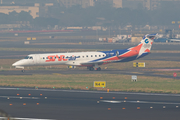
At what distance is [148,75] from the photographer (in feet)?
209

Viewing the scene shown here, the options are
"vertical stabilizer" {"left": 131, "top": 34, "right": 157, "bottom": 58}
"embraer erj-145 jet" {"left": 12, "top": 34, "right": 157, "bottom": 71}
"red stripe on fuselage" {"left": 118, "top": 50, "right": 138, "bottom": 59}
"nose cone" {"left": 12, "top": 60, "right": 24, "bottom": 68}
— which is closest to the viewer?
"nose cone" {"left": 12, "top": 60, "right": 24, "bottom": 68}

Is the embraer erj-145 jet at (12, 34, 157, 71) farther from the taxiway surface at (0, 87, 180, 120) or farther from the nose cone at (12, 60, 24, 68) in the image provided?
the taxiway surface at (0, 87, 180, 120)

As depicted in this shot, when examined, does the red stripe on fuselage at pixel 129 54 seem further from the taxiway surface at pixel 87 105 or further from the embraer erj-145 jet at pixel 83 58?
the taxiway surface at pixel 87 105

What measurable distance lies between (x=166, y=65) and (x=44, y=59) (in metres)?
26.5

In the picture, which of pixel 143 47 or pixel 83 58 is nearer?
pixel 83 58

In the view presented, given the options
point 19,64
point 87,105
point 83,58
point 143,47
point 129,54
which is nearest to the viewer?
point 87,105

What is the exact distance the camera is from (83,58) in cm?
7338

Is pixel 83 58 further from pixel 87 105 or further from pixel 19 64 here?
pixel 87 105

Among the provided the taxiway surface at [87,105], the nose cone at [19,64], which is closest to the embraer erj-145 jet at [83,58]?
the nose cone at [19,64]

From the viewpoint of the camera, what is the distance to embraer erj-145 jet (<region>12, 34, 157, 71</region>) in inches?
2835

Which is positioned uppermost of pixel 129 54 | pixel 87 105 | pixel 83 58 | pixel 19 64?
pixel 129 54

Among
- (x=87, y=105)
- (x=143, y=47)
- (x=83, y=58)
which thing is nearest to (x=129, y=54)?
(x=143, y=47)

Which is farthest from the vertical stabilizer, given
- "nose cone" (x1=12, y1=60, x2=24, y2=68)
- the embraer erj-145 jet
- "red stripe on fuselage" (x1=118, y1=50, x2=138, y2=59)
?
"nose cone" (x1=12, y1=60, x2=24, y2=68)

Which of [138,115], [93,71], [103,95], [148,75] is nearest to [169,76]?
[148,75]
